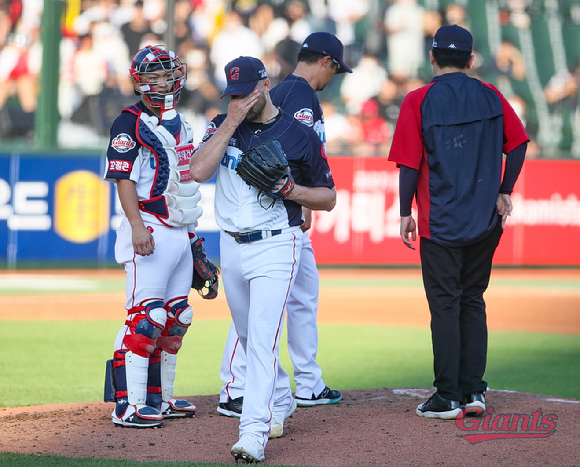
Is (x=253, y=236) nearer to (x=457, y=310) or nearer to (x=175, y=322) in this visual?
(x=175, y=322)

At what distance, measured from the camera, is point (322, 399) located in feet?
16.8

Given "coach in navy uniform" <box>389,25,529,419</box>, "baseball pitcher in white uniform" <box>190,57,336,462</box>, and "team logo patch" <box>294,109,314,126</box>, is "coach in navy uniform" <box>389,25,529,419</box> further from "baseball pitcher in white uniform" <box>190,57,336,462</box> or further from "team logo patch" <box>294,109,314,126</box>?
"baseball pitcher in white uniform" <box>190,57,336,462</box>

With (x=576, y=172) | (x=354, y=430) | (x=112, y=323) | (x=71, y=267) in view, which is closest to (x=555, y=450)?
(x=354, y=430)

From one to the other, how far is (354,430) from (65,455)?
152cm

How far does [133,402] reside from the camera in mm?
4441

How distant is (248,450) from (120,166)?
5.55ft

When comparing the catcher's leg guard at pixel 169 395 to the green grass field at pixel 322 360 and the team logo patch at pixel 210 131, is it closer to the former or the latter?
the green grass field at pixel 322 360

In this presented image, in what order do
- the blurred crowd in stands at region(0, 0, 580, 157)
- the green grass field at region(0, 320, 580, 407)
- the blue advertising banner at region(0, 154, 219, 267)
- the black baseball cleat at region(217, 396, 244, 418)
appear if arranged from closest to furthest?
the black baseball cleat at region(217, 396, 244, 418), the green grass field at region(0, 320, 580, 407), the blue advertising banner at region(0, 154, 219, 267), the blurred crowd in stands at region(0, 0, 580, 157)

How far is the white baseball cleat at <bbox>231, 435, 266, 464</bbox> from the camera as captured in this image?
361cm

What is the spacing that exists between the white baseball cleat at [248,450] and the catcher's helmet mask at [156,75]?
1942mm

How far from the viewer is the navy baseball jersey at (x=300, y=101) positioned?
4.76m

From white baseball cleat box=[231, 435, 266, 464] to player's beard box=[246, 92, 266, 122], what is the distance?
150 centimetres

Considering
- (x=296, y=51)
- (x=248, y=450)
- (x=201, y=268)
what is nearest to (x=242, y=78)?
(x=201, y=268)

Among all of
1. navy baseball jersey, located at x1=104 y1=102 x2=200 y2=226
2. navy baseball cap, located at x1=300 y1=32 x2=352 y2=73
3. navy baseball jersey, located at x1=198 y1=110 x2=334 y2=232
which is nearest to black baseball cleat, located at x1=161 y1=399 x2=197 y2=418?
navy baseball jersey, located at x1=104 y1=102 x2=200 y2=226
